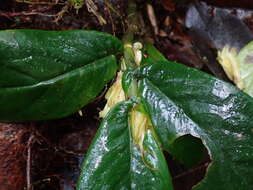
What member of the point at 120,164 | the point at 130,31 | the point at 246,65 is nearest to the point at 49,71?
the point at 120,164

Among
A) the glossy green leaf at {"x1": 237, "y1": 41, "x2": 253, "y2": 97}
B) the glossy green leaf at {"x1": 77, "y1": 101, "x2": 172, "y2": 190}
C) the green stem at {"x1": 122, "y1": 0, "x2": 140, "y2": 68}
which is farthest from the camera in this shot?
the glossy green leaf at {"x1": 237, "y1": 41, "x2": 253, "y2": 97}

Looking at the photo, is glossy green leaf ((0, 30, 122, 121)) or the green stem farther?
the green stem

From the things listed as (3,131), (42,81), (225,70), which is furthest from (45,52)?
(225,70)

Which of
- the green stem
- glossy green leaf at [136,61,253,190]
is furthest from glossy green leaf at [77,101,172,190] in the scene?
the green stem

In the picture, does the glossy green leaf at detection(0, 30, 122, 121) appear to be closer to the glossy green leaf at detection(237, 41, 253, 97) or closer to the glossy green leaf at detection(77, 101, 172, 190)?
the glossy green leaf at detection(77, 101, 172, 190)

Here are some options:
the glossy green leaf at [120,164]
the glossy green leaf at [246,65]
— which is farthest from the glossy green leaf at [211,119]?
the glossy green leaf at [246,65]
